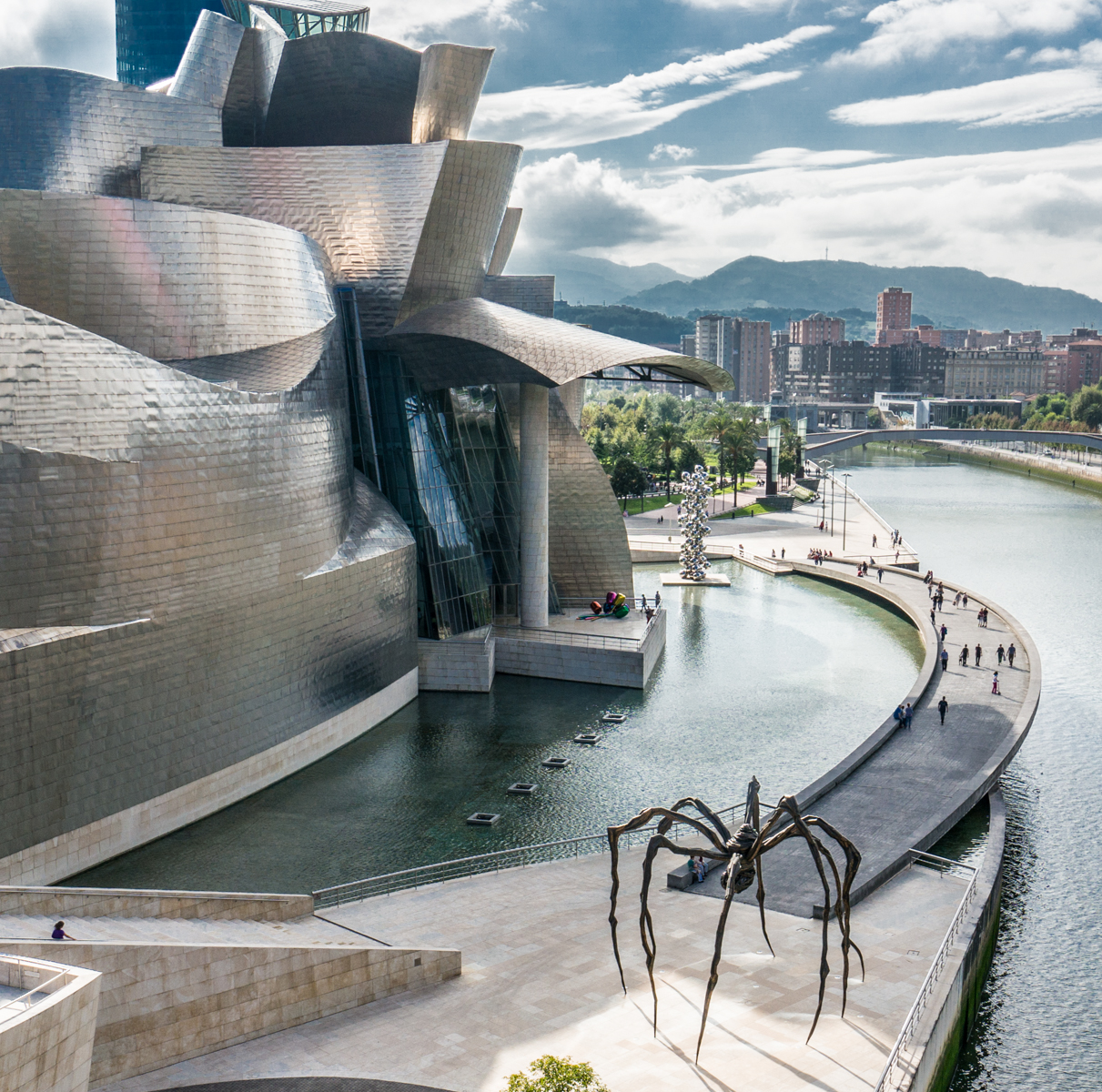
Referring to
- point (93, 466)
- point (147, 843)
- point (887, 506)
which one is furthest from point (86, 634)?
point (887, 506)

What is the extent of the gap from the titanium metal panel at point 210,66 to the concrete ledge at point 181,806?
22.9 m

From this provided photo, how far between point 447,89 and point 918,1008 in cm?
3327

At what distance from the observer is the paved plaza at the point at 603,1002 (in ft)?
48.9

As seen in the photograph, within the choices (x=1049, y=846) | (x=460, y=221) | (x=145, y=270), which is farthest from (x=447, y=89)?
(x=1049, y=846)

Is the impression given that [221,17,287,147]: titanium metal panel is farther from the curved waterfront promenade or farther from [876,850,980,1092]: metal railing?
[876,850,980,1092]: metal railing

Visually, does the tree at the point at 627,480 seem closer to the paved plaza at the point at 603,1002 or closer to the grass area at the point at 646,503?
the grass area at the point at 646,503

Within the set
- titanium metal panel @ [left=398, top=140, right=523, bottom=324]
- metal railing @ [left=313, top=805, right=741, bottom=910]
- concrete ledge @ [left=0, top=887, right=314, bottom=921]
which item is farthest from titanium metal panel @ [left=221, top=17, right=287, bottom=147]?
concrete ledge @ [left=0, top=887, right=314, bottom=921]

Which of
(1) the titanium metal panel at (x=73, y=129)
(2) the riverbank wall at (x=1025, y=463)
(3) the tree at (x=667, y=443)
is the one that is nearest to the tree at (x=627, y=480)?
(3) the tree at (x=667, y=443)

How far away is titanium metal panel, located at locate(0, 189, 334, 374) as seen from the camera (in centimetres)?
2664

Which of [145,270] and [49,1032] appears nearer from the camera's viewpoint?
[49,1032]

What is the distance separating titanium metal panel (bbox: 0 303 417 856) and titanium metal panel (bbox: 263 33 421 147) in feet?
48.3

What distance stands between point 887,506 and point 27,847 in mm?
82082

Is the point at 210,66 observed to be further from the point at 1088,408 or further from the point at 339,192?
the point at 1088,408

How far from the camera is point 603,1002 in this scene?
16.7 metres
